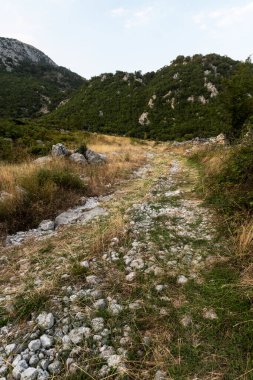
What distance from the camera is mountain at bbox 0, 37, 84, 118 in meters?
68.7

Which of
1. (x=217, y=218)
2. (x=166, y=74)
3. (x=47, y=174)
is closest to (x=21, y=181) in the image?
(x=47, y=174)

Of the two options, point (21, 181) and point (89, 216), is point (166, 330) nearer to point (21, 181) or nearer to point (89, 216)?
point (89, 216)

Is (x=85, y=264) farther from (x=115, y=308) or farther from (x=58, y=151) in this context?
(x=58, y=151)

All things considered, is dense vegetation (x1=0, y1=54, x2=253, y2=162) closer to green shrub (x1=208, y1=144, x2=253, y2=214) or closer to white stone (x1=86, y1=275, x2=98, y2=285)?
green shrub (x1=208, y1=144, x2=253, y2=214)

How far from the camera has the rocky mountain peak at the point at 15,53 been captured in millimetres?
107650

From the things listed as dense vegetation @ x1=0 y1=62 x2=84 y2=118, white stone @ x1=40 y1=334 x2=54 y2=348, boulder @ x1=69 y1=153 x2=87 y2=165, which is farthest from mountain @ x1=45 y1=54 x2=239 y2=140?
white stone @ x1=40 y1=334 x2=54 y2=348

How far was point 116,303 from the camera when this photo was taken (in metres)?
3.77

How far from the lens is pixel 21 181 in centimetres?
822

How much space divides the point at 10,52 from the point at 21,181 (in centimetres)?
12875

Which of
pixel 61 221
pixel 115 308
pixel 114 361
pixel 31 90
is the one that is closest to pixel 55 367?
pixel 114 361

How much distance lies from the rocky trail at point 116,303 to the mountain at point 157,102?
33983 mm

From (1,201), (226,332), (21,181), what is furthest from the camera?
(21,181)

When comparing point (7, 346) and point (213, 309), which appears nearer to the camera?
point (7, 346)

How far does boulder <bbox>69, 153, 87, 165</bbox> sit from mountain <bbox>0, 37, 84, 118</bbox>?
4727 cm
